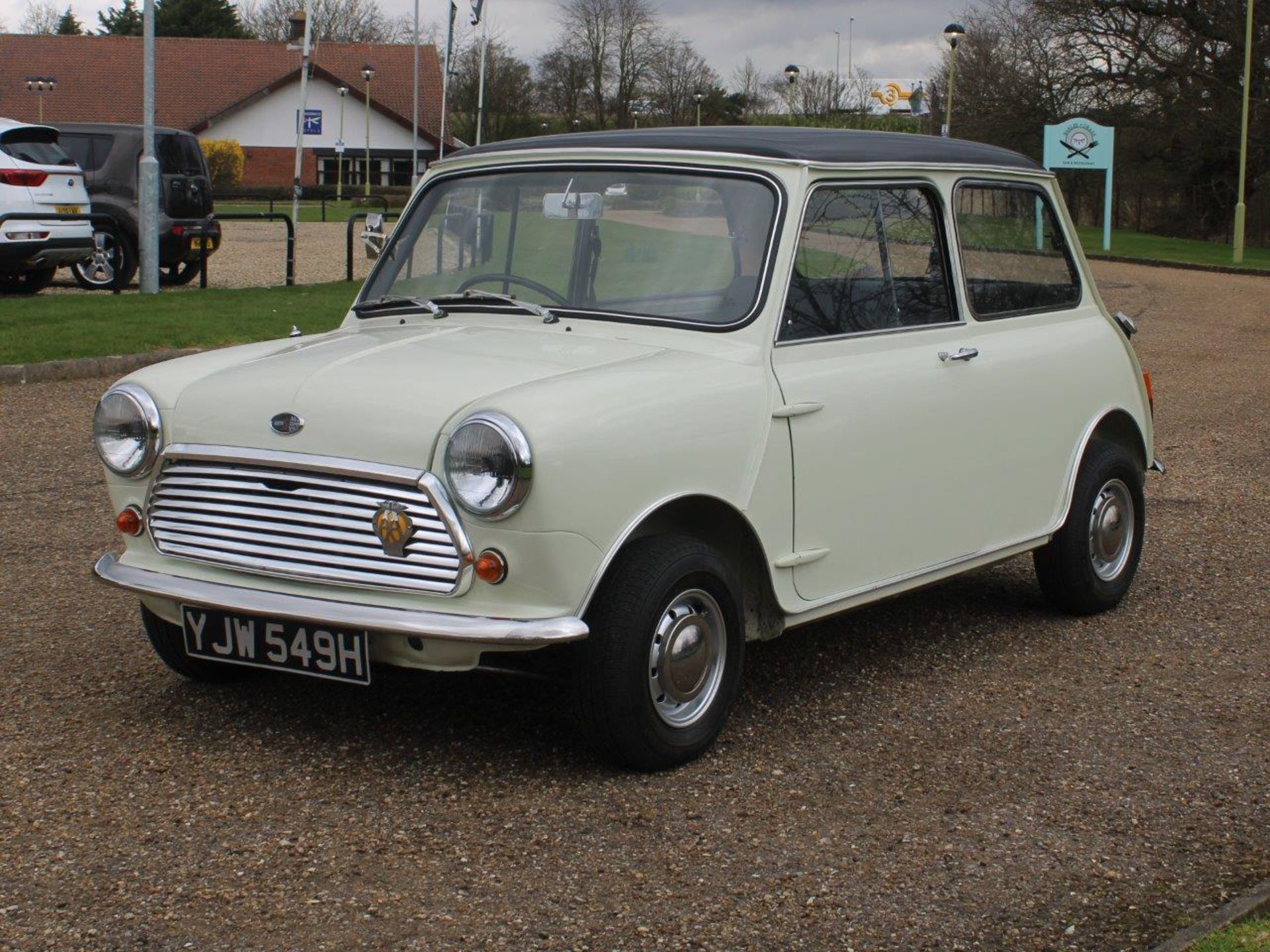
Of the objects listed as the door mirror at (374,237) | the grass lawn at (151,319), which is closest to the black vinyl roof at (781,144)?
the door mirror at (374,237)

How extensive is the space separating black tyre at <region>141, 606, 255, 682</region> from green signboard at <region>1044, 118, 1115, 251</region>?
112ft

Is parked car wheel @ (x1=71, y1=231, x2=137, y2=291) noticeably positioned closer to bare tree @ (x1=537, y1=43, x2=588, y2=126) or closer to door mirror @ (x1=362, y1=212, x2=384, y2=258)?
door mirror @ (x1=362, y1=212, x2=384, y2=258)

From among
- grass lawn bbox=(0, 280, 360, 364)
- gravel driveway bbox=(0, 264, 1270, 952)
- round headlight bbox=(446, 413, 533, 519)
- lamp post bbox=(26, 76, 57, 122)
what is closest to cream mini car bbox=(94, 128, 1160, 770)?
round headlight bbox=(446, 413, 533, 519)

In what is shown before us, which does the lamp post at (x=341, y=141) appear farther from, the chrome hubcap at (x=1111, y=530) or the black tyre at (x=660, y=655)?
the black tyre at (x=660, y=655)

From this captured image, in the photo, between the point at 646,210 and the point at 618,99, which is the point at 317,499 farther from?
the point at 618,99

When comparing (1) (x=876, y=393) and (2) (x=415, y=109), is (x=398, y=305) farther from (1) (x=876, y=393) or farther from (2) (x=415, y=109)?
(2) (x=415, y=109)

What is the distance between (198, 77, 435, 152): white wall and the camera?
7112 centimetres

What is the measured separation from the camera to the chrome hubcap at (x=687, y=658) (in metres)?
4.27

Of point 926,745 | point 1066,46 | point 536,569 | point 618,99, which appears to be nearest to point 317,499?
point 536,569

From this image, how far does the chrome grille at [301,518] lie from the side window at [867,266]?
4.35 ft

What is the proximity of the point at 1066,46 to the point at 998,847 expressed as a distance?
1748 inches

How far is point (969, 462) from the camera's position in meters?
5.42

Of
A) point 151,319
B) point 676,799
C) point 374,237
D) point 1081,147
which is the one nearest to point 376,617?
point 676,799

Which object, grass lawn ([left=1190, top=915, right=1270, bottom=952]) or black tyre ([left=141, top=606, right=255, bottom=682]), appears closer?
grass lawn ([left=1190, top=915, right=1270, bottom=952])
